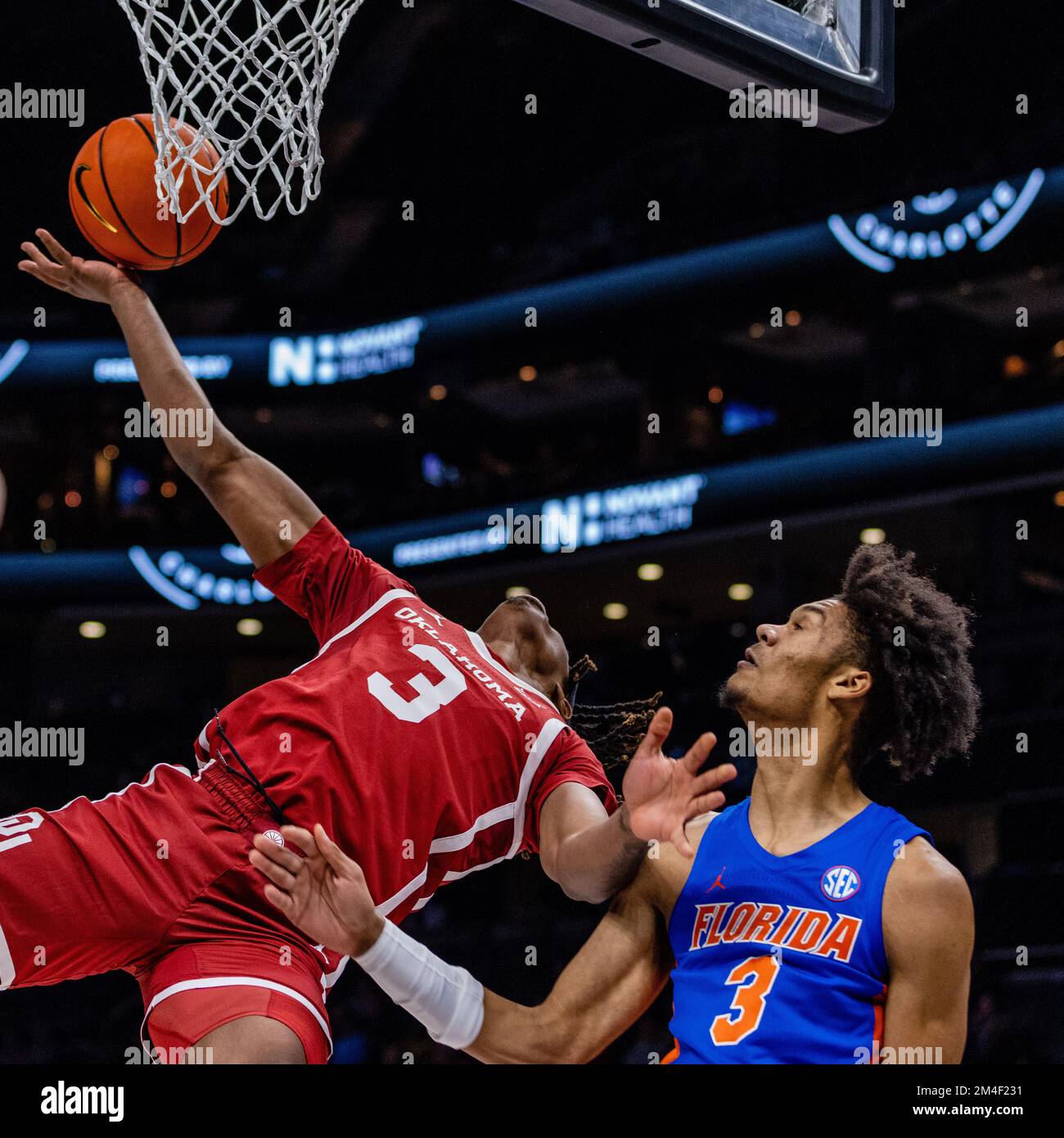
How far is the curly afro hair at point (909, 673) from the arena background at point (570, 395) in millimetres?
5753

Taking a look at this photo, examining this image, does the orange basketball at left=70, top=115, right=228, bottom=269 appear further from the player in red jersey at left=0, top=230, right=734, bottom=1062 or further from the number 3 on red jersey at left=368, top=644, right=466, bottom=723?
the number 3 on red jersey at left=368, top=644, right=466, bottom=723

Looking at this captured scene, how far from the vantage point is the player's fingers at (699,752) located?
260 cm

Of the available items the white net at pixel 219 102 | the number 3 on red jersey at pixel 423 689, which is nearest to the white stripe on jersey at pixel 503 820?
the number 3 on red jersey at pixel 423 689

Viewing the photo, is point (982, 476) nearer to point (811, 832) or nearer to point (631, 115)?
point (631, 115)

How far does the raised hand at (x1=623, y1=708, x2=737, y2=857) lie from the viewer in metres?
2.78

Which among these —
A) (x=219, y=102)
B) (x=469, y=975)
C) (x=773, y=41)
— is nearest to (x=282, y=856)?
(x=469, y=975)

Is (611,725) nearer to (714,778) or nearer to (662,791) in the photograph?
(662,791)

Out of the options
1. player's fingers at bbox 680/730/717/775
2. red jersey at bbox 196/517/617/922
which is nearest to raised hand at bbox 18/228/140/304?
red jersey at bbox 196/517/617/922

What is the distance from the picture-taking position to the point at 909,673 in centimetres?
334

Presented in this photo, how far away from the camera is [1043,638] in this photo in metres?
10.4

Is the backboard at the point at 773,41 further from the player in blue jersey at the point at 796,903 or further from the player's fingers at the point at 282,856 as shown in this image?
the player's fingers at the point at 282,856

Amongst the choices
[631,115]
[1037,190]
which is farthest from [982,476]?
[631,115]

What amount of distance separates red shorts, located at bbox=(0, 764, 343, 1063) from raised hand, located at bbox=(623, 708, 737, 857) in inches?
32.3
